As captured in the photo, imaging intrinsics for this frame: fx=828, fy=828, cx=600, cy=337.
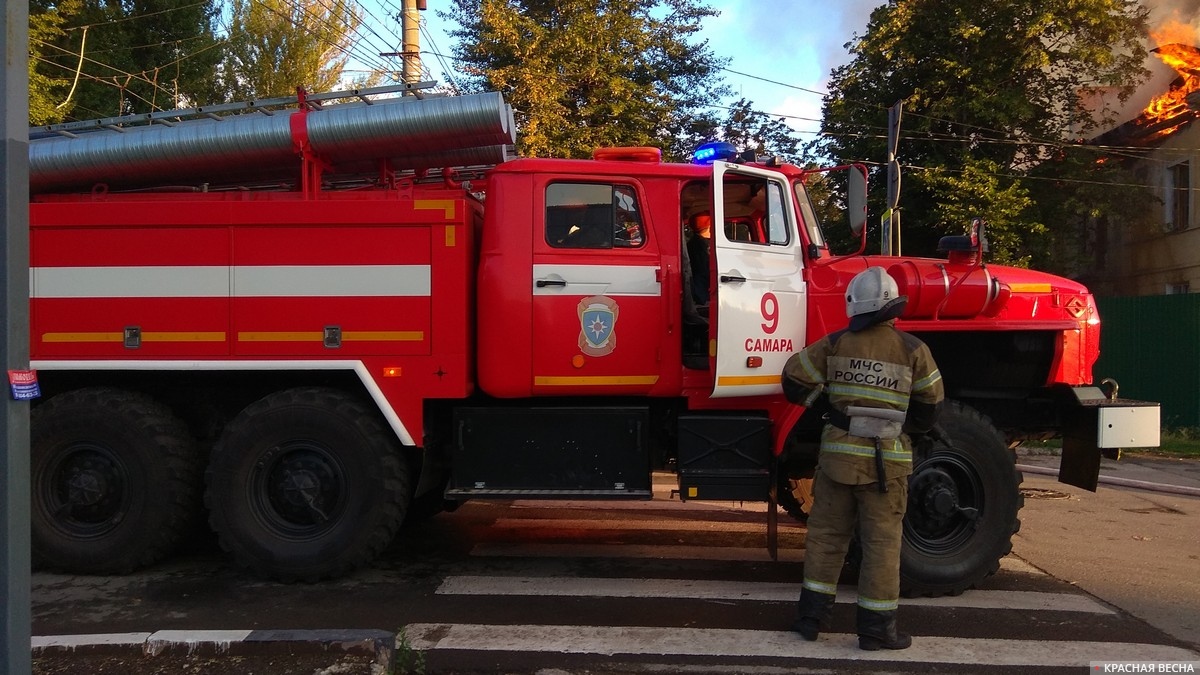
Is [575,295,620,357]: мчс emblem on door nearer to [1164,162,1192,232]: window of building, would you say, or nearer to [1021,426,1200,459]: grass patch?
[1021,426,1200,459]: grass patch

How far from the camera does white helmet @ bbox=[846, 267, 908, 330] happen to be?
429 cm

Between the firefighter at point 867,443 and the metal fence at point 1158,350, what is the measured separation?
1035 centimetres

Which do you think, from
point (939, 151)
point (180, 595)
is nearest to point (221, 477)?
point (180, 595)

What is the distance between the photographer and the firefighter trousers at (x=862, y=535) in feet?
13.8

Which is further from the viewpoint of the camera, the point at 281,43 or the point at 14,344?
the point at 281,43

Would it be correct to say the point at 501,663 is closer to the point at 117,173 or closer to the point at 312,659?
the point at 312,659

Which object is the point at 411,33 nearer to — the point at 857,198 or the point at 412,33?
the point at 412,33

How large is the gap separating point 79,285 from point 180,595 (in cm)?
203

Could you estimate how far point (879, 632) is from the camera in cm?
419

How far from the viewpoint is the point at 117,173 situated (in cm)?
556

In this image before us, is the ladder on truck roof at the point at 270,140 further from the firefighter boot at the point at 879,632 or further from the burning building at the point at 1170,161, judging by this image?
the burning building at the point at 1170,161

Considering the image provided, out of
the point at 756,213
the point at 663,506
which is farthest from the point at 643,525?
the point at 756,213

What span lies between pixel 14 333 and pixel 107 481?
288 centimetres

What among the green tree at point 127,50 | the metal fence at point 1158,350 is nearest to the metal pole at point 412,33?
the green tree at point 127,50
